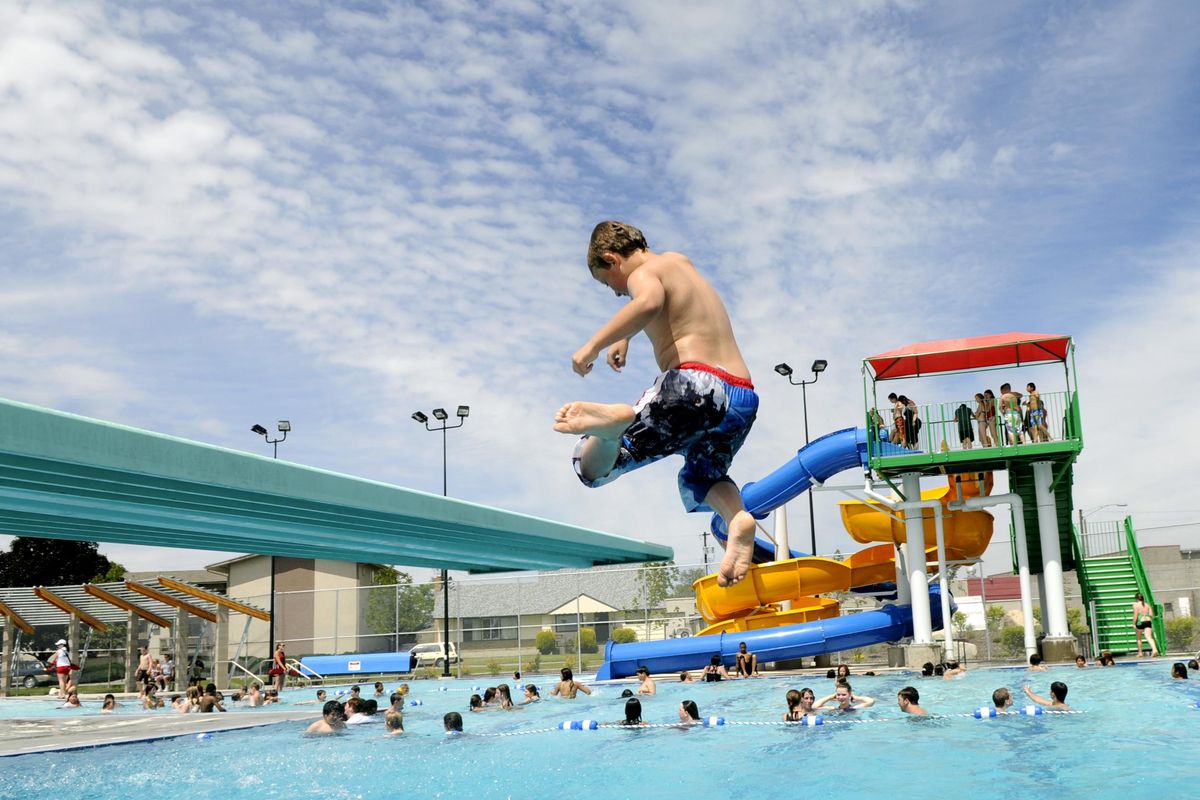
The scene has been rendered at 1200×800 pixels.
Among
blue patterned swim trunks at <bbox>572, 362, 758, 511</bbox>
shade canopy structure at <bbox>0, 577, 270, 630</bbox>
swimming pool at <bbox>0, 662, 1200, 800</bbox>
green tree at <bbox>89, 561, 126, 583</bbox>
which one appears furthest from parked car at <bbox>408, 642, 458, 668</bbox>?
blue patterned swim trunks at <bbox>572, 362, 758, 511</bbox>

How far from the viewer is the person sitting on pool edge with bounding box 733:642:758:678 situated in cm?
2184

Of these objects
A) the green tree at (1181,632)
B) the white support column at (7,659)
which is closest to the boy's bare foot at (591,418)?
the green tree at (1181,632)

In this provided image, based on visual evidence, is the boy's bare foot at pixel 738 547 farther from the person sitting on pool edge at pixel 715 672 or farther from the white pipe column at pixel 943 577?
the white pipe column at pixel 943 577

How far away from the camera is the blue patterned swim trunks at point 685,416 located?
389 cm

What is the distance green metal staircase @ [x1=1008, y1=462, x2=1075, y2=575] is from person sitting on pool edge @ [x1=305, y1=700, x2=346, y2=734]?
1392 centimetres

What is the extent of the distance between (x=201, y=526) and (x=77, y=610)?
10994 mm

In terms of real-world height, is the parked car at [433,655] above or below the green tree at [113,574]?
below

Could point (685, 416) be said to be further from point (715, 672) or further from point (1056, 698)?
point (715, 672)

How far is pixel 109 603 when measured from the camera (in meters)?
28.2

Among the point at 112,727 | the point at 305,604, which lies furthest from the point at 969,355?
the point at 305,604

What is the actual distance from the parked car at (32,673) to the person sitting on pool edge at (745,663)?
25136mm

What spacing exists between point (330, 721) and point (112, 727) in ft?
13.8

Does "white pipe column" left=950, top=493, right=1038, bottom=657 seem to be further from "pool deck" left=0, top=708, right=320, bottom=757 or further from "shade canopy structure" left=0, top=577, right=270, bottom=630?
"shade canopy structure" left=0, top=577, right=270, bottom=630

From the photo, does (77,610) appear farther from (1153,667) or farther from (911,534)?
(1153,667)
